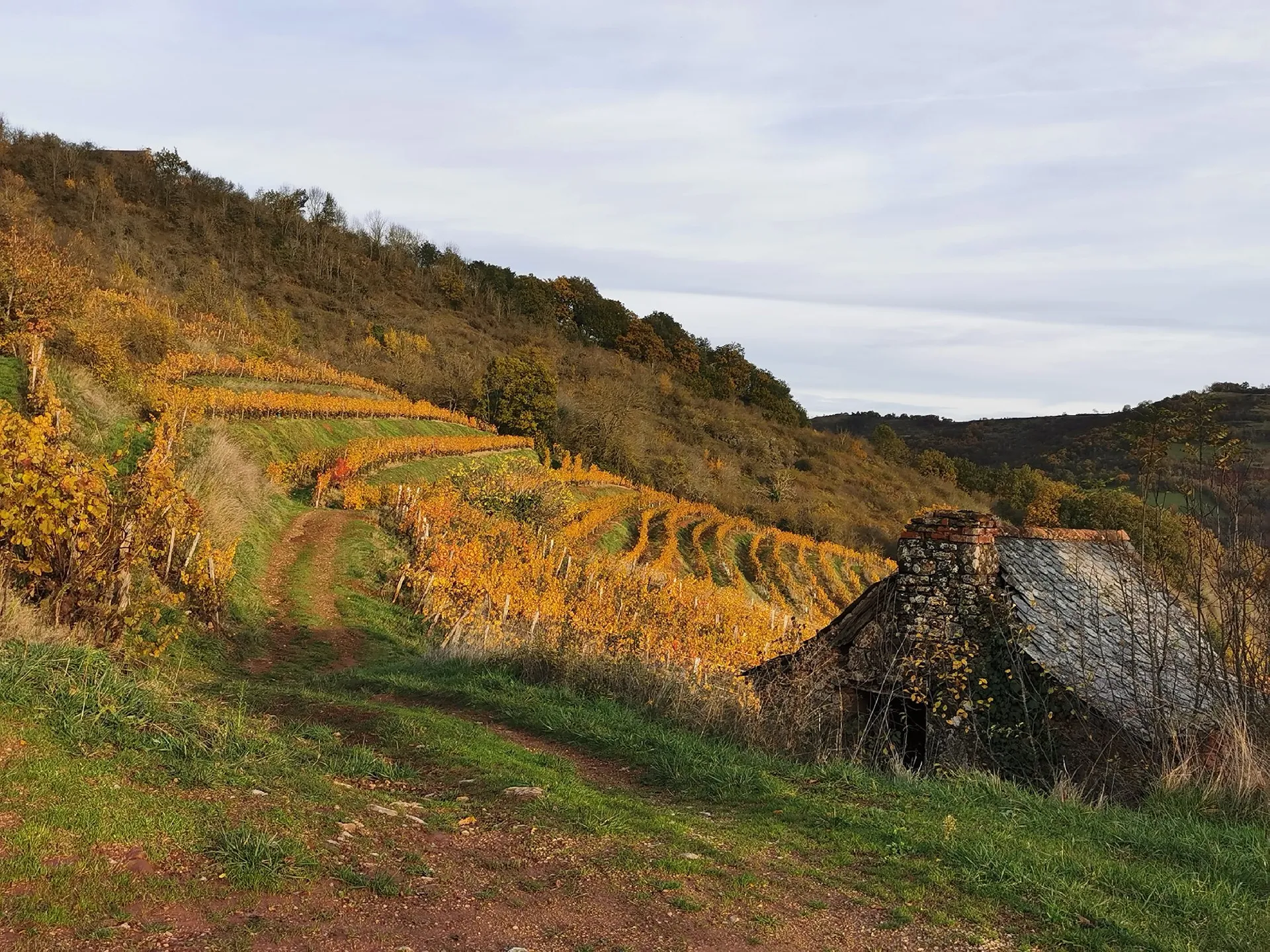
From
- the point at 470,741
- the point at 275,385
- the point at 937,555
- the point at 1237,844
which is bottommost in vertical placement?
the point at 470,741

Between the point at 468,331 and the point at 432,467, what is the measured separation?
47.1 meters

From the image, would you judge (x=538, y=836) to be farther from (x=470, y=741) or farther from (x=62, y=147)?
(x=62, y=147)

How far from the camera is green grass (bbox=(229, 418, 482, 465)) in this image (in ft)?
81.3

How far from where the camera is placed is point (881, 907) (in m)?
5.00

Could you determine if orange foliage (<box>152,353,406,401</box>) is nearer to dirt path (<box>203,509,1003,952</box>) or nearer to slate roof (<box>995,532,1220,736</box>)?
dirt path (<box>203,509,1003,952</box>)

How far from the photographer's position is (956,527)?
400 inches

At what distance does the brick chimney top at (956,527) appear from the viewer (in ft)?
33.2

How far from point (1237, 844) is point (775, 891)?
3758 mm

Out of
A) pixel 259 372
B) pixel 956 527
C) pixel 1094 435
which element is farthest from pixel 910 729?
pixel 1094 435

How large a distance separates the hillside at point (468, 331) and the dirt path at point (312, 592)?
40.1ft

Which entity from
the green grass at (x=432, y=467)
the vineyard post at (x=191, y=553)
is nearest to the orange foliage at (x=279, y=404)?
the green grass at (x=432, y=467)

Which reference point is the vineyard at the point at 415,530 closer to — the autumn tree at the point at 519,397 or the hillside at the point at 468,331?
the autumn tree at the point at 519,397

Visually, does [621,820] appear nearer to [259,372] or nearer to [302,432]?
[302,432]

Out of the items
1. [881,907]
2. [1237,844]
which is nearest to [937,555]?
[1237,844]
